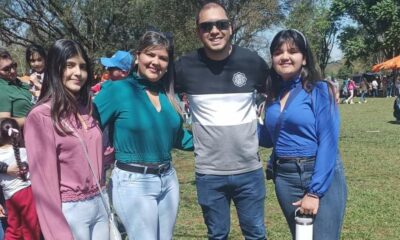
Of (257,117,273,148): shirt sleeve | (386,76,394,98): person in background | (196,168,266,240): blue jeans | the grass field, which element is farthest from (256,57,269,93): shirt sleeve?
(386,76,394,98): person in background

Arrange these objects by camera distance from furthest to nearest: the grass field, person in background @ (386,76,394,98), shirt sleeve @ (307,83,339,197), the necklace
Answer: person in background @ (386,76,394,98)
the grass field
shirt sleeve @ (307,83,339,197)
the necklace

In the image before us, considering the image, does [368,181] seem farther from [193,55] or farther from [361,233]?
[193,55]

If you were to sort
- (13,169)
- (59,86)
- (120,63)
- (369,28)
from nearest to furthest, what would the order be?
1. (59,86)
2. (120,63)
3. (13,169)
4. (369,28)

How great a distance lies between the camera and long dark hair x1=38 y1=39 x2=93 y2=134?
2.68 m

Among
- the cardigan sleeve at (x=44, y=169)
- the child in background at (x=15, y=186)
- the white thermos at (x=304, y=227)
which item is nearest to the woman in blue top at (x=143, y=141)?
the cardigan sleeve at (x=44, y=169)

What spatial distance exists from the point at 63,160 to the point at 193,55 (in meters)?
1.31

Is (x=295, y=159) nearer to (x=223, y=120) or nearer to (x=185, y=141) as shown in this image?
(x=223, y=120)

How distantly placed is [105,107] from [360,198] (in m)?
4.85

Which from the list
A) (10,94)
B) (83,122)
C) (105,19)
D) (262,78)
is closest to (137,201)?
(83,122)

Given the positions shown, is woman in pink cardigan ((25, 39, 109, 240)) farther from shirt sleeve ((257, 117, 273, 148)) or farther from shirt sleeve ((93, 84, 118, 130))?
shirt sleeve ((257, 117, 273, 148))

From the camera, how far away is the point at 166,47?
10.4ft

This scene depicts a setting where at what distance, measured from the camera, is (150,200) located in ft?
10.1

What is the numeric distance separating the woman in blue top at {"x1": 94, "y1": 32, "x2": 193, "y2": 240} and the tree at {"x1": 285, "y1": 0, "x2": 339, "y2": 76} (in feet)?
61.5

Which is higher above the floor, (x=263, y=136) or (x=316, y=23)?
(x=316, y=23)
